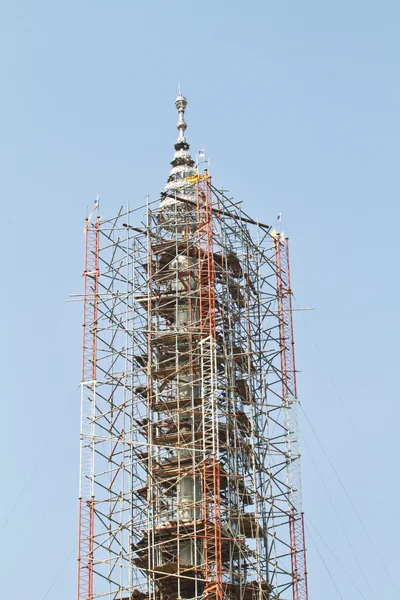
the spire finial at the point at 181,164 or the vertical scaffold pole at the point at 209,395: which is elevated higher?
the spire finial at the point at 181,164

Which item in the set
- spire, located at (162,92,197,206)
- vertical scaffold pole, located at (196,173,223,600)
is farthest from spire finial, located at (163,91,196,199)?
vertical scaffold pole, located at (196,173,223,600)

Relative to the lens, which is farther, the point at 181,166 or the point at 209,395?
the point at 181,166

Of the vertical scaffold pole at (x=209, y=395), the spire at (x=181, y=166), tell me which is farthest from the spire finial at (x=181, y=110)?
the vertical scaffold pole at (x=209, y=395)

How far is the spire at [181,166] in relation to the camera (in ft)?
276

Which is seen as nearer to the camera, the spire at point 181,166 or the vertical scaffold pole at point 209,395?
the vertical scaffold pole at point 209,395

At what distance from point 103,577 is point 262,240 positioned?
73.5 feet

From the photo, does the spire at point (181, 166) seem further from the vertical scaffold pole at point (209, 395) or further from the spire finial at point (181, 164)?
the vertical scaffold pole at point (209, 395)

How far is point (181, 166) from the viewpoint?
87.9 meters

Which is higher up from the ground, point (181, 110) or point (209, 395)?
point (181, 110)

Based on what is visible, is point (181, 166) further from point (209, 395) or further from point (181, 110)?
point (209, 395)

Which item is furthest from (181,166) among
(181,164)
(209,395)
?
(209,395)

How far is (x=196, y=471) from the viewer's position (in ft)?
235

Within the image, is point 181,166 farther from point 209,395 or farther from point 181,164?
point 209,395

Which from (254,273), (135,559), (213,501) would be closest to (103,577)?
(135,559)
